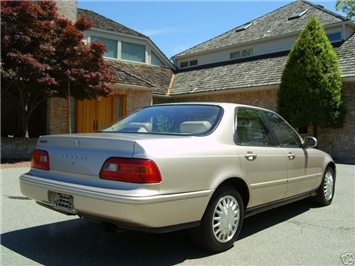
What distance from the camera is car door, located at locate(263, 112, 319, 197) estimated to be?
4.96 meters

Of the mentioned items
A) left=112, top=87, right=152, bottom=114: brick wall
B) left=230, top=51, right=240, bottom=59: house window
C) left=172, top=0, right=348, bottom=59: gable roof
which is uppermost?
left=172, top=0, right=348, bottom=59: gable roof

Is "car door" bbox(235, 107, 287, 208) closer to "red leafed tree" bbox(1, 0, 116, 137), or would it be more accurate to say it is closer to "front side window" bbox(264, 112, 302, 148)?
"front side window" bbox(264, 112, 302, 148)

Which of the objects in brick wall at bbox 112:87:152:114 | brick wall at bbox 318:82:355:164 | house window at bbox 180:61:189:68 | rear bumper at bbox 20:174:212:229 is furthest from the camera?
house window at bbox 180:61:189:68

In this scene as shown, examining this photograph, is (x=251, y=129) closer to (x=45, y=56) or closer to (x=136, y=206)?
(x=136, y=206)

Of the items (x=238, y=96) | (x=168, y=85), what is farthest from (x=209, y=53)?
(x=238, y=96)

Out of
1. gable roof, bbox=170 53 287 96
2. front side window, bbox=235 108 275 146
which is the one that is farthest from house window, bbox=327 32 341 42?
front side window, bbox=235 108 275 146

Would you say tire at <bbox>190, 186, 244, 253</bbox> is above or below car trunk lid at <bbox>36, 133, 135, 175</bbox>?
below

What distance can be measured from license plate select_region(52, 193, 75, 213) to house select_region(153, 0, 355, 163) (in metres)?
13.4

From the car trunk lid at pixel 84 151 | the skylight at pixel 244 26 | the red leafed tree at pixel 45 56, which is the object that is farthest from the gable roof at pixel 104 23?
the car trunk lid at pixel 84 151

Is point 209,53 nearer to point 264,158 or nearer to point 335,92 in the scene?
point 335,92

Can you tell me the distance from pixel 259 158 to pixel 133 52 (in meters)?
18.0

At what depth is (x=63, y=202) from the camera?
3574mm

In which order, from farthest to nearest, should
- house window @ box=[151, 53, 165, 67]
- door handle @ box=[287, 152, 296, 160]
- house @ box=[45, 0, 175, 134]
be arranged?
house window @ box=[151, 53, 165, 67] → house @ box=[45, 0, 175, 134] → door handle @ box=[287, 152, 296, 160]

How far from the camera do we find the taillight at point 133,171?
10.4ft
